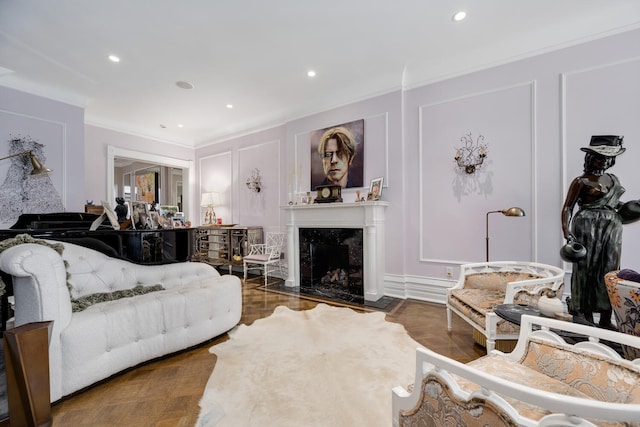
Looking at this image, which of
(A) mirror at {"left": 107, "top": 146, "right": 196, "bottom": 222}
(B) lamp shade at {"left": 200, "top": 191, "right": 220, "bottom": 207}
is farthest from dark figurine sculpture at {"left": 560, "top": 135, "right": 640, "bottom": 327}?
(A) mirror at {"left": 107, "top": 146, "right": 196, "bottom": 222}

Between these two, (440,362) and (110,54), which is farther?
(110,54)

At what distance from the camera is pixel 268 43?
315 cm

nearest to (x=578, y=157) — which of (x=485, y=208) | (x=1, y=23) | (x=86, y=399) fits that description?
(x=485, y=208)

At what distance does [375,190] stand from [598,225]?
237cm

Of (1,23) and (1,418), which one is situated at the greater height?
(1,23)

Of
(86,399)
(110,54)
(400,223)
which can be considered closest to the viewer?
(86,399)

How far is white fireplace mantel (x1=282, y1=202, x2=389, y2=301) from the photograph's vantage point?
149 inches

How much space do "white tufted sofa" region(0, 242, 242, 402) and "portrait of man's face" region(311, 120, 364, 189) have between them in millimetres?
2390

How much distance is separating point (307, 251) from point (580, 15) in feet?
14.3

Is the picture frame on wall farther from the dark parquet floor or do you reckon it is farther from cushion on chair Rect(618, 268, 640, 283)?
cushion on chair Rect(618, 268, 640, 283)

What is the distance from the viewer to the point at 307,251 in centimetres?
453

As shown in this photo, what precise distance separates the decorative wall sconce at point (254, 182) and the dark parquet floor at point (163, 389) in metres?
3.17

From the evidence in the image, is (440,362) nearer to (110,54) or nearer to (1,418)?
(1,418)

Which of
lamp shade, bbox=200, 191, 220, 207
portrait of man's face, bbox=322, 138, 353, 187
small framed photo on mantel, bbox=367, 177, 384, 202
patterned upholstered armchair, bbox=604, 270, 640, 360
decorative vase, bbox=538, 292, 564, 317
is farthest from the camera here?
lamp shade, bbox=200, 191, 220, 207
